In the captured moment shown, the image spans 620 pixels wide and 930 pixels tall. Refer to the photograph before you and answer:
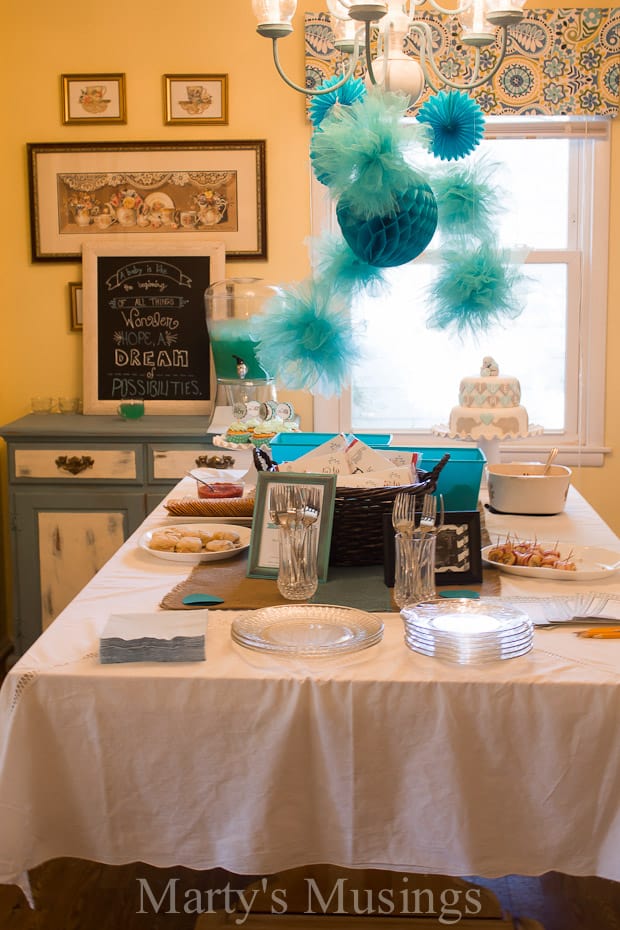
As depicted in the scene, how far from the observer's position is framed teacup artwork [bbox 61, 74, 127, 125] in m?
3.76

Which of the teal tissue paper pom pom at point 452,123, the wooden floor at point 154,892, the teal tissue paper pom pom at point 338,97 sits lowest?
the wooden floor at point 154,892

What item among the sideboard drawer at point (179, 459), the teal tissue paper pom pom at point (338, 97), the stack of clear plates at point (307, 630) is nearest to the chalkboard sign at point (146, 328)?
the sideboard drawer at point (179, 459)

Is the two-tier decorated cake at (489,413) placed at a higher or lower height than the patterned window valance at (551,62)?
lower

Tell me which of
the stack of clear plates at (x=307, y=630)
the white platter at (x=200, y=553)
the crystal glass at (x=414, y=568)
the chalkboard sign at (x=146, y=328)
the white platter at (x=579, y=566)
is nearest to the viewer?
the stack of clear plates at (x=307, y=630)

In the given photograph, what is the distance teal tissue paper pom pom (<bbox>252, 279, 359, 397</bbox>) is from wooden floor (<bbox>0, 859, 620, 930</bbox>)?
3.39 feet

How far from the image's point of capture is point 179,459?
3490 mm

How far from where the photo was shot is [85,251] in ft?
12.5

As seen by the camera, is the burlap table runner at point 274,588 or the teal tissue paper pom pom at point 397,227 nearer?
the burlap table runner at point 274,588

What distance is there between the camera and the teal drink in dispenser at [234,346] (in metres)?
3.57

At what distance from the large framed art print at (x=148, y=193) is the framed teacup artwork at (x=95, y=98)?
103 mm

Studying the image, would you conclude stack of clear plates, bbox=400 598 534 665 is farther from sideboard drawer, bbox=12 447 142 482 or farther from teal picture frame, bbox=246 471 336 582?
sideboard drawer, bbox=12 447 142 482

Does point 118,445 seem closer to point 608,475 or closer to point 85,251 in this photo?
point 85,251

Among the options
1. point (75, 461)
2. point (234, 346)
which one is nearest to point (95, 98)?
point (234, 346)

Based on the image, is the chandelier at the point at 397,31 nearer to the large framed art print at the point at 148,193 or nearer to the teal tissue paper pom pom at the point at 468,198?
the teal tissue paper pom pom at the point at 468,198
